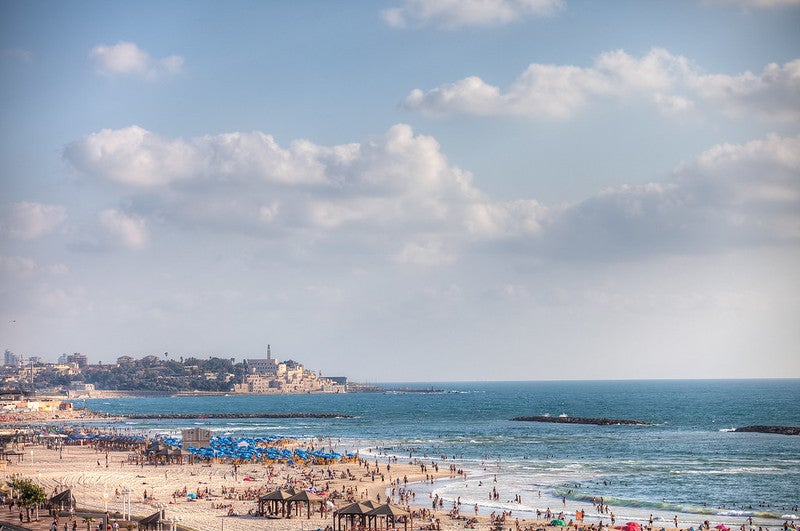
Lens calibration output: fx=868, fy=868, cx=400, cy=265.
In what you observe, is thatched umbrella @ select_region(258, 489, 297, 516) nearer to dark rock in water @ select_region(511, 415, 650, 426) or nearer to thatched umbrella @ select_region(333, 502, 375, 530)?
thatched umbrella @ select_region(333, 502, 375, 530)

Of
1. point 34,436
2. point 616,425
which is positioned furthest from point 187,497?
point 616,425

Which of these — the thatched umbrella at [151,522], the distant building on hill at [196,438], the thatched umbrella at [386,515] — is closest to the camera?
the thatched umbrella at [151,522]

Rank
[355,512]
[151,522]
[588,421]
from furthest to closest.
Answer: [588,421]
[355,512]
[151,522]

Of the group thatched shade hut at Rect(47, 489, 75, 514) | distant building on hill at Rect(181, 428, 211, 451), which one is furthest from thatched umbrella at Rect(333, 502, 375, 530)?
distant building on hill at Rect(181, 428, 211, 451)

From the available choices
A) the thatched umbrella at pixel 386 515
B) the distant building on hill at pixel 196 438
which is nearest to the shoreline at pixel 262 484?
the thatched umbrella at pixel 386 515

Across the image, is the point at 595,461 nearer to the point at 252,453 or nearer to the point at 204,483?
the point at 252,453

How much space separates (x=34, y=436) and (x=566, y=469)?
71.8 meters

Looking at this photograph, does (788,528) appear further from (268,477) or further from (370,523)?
(268,477)

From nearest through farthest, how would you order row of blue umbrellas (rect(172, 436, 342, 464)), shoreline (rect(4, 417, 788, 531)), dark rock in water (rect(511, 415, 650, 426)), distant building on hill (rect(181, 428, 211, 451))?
shoreline (rect(4, 417, 788, 531)) → row of blue umbrellas (rect(172, 436, 342, 464)) → distant building on hill (rect(181, 428, 211, 451)) → dark rock in water (rect(511, 415, 650, 426))

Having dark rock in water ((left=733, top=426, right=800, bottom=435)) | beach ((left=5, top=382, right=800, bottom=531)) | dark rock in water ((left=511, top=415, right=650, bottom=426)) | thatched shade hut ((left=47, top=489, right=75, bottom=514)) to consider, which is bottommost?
dark rock in water ((left=511, top=415, right=650, bottom=426))

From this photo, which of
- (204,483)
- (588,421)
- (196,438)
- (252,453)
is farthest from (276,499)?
(588,421)

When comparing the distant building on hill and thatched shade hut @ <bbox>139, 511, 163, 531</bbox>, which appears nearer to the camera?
thatched shade hut @ <bbox>139, 511, 163, 531</bbox>

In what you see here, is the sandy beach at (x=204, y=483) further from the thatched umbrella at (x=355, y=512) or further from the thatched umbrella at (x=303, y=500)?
the thatched umbrella at (x=355, y=512)

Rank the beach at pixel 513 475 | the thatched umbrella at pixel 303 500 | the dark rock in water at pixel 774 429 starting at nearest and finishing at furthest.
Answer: the thatched umbrella at pixel 303 500
the beach at pixel 513 475
the dark rock in water at pixel 774 429
